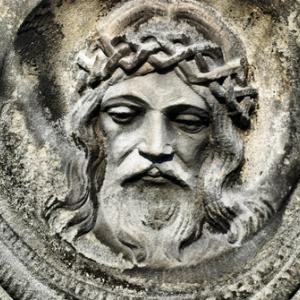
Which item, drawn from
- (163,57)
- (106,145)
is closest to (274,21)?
(163,57)

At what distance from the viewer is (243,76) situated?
10.4 ft

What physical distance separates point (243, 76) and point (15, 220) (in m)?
0.72

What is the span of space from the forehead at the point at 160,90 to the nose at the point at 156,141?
37 millimetres

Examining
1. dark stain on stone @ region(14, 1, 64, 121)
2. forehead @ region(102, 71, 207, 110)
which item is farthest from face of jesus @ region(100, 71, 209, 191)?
Answer: dark stain on stone @ region(14, 1, 64, 121)

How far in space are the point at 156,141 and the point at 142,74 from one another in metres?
0.18

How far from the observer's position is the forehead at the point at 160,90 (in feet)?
10.1

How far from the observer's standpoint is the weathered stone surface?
3.07 m

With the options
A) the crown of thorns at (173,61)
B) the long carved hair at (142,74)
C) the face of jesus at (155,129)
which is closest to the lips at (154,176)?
the face of jesus at (155,129)

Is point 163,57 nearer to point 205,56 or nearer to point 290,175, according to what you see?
point 205,56

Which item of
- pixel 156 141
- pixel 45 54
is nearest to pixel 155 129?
pixel 156 141

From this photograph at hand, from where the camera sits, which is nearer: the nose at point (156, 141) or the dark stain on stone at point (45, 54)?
the nose at point (156, 141)

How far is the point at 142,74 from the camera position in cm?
308

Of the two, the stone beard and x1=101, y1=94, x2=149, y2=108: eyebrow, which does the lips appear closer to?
the stone beard

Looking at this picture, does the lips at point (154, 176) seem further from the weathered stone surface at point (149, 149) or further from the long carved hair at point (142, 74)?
the long carved hair at point (142, 74)
